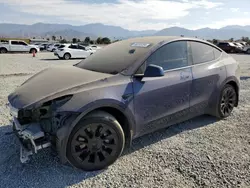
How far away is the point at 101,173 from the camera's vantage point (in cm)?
296

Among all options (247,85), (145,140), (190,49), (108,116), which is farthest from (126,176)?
(247,85)

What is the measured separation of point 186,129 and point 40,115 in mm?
2524


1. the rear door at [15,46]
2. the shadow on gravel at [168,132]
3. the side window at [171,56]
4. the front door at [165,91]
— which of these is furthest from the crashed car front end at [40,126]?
the rear door at [15,46]

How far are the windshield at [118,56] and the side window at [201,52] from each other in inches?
30.6

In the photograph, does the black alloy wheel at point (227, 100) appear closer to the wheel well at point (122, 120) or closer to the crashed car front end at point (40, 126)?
the wheel well at point (122, 120)

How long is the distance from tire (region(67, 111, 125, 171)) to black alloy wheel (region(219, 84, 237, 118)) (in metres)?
2.37

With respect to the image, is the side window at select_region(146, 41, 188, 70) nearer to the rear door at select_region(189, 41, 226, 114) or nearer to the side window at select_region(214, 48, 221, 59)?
the rear door at select_region(189, 41, 226, 114)

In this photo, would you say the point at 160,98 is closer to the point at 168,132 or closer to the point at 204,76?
the point at 168,132

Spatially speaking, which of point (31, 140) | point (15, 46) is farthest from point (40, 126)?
point (15, 46)

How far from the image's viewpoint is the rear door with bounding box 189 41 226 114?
3.97 meters

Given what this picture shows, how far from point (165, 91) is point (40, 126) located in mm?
1773

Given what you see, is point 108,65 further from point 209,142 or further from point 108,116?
point 209,142

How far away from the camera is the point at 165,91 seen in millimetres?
3504

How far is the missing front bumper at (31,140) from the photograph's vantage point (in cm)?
270
